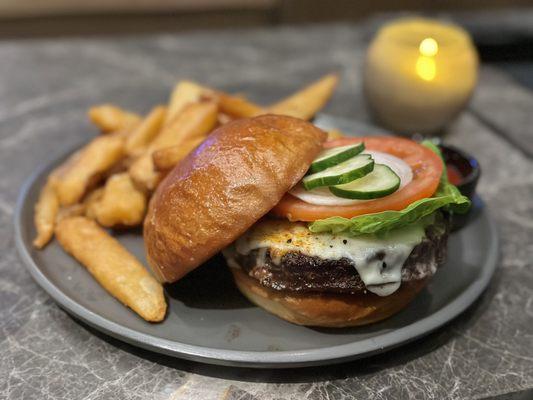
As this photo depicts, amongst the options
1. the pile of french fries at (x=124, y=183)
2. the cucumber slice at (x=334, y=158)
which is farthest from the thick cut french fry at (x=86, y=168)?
the cucumber slice at (x=334, y=158)

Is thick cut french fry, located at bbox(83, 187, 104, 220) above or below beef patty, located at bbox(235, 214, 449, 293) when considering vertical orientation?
below

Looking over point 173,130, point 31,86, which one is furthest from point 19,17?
point 173,130

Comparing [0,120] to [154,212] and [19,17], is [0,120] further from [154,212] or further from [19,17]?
[19,17]

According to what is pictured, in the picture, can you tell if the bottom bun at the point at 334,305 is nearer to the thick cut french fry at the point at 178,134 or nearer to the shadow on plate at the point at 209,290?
the shadow on plate at the point at 209,290

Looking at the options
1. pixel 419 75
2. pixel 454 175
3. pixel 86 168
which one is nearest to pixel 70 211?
pixel 86 168

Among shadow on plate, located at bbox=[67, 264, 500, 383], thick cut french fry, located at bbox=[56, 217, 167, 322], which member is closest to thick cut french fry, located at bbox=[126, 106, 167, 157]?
thick cut french fry, located at bbox=[56, 217, 167, 322]

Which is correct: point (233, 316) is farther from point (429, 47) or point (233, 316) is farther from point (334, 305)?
point (429, 47)

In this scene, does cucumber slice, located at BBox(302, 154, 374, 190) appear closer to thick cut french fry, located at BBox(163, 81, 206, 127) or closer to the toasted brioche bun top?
the toasted brioche bun top
